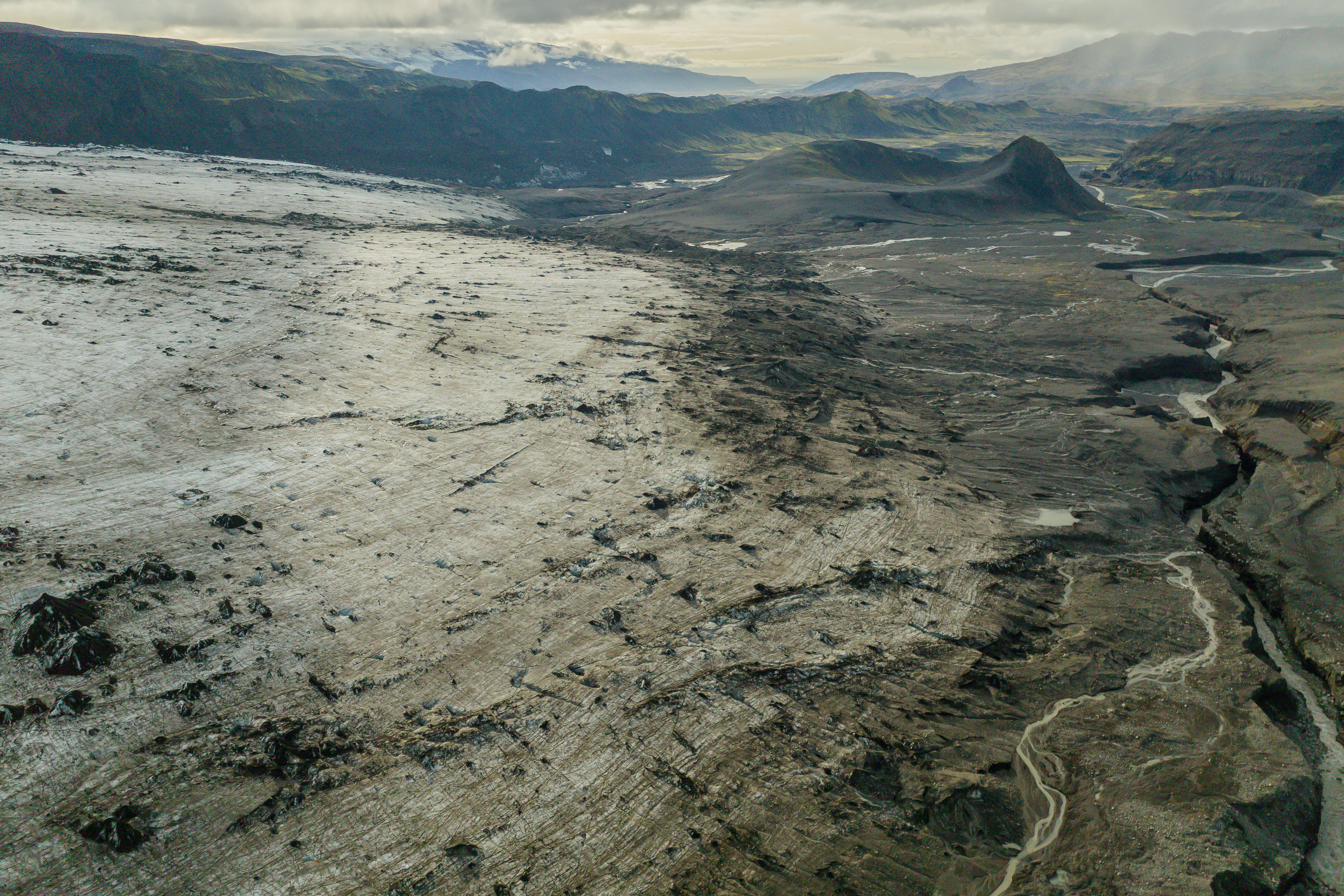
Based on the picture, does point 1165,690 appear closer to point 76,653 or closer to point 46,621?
point 76,653

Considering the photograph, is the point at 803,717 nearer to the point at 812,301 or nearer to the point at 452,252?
the point at 812,301

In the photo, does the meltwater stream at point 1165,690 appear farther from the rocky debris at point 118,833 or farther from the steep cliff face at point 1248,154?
the steep cliff face at point 1248,154

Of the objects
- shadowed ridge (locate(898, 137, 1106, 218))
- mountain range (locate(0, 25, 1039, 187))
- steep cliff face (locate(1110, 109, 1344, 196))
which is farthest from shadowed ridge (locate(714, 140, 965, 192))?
mountain range (locate(0, 25, 1039, 187))

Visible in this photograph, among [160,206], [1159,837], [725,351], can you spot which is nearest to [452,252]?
[160,206]

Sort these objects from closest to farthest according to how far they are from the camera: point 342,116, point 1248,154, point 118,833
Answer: point 118,833, point 1248,154, point 342,116

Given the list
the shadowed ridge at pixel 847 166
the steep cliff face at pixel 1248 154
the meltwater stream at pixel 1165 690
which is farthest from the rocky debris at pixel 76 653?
the steep cliff face at pixel 1248 154

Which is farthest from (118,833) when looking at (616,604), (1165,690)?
(1165,690)

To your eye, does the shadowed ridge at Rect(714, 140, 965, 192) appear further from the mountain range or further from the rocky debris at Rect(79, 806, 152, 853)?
the rocky debris at Rect(79, 806, 152, 853)
